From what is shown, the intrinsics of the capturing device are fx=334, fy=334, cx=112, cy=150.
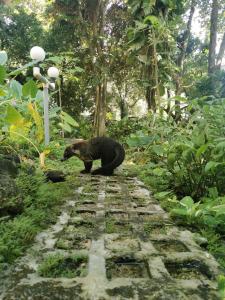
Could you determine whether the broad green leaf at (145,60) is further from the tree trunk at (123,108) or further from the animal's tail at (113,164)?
the animal's tail at (113,164)

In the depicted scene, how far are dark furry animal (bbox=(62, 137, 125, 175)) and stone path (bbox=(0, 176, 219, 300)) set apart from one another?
2.39 meters

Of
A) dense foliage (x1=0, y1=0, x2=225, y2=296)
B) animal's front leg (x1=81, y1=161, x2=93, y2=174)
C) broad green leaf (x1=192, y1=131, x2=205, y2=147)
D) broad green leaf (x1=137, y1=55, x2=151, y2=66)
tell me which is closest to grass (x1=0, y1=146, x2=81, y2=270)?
dense foliage (x1=0, y1=0, x2=225, y2=296)

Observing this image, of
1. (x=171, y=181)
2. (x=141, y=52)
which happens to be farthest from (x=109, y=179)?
(x=141, y=52)

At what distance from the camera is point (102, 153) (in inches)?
233

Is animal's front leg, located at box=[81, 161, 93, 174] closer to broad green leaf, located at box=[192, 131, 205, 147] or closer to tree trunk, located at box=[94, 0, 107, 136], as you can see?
broad green leaf, located at box=[192, 131, 205, 147]

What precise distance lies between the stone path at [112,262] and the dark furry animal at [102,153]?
2.39 meters

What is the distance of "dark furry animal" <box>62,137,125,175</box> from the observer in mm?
5689

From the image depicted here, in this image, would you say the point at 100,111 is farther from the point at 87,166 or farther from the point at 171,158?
the point at 171,158

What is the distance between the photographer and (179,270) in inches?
79.9

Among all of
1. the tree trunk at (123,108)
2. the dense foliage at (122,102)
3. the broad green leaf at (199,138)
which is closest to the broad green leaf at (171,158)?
the dense foliage at (122,102)

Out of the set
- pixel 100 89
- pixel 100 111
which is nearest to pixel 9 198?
pixel 100 111

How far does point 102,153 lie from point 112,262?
3.87 m

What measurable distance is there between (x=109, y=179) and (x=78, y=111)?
1286cm

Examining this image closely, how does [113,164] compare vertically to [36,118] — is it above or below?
below
